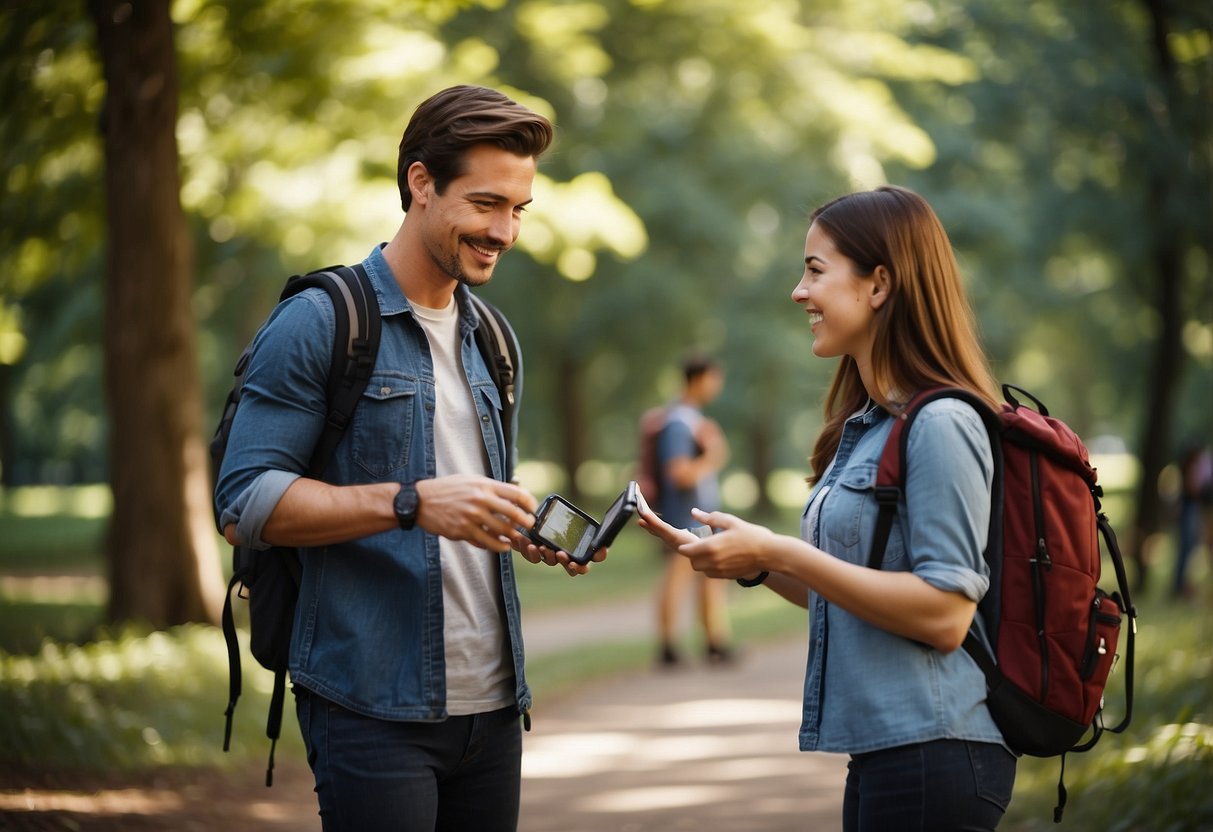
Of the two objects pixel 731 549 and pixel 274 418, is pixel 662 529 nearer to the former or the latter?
pixel 731 549

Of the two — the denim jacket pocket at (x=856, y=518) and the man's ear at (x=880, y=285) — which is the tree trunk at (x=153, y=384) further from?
the denim jacket pocket at (x=856, y=518)

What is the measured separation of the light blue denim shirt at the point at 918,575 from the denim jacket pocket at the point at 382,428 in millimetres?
965

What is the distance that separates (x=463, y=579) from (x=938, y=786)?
1.12 metres

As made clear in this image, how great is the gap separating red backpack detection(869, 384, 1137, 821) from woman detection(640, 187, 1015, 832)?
41mm

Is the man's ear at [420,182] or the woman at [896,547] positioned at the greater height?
the man's ear at [420,182]

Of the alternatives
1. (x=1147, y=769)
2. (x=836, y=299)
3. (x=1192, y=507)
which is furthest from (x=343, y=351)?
(x=1192, y=507)

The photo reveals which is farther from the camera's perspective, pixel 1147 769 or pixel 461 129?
pixel 1147 769

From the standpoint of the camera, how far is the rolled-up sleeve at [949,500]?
105 inches

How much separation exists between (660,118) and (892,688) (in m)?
20.7

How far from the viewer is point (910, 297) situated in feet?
9.63

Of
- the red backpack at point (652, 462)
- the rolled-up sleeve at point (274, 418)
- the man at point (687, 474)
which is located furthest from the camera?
the red backpack at point (652, 462)

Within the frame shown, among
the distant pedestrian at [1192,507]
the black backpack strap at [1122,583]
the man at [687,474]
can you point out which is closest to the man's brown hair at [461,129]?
the black backpack strap at [1122,583]

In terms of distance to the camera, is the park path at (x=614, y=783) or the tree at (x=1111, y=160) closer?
the park path at (x=614, y=783)

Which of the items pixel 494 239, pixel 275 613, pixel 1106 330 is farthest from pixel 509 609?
pixel 1106 330
